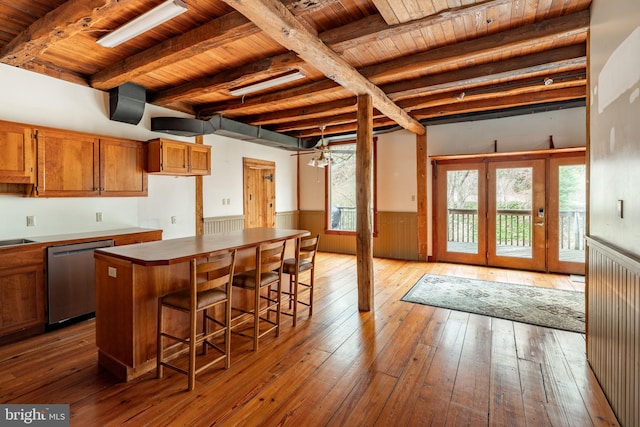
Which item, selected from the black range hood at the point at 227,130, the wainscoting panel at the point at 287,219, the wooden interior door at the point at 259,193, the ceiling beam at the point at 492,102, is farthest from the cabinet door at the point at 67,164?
the wainscoting panel at the point at 287,219

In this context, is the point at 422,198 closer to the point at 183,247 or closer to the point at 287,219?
the point at 287,219

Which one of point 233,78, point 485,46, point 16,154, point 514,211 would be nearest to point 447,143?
point 514,211

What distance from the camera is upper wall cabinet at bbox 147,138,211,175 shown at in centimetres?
424

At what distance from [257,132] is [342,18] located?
3.50m

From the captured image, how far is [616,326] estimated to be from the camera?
193cm

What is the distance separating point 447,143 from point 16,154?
624 centimetres

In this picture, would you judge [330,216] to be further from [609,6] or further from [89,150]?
[609,6]

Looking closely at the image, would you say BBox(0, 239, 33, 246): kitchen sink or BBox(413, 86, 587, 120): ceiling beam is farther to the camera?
BBox(413, 86, 587, 120): ceiling beam

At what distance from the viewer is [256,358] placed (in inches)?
105

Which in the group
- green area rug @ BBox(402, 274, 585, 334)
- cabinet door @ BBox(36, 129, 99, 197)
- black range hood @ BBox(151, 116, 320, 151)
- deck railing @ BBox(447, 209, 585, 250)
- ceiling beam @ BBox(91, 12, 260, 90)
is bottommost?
green area rug @ BBox(402, 274, 585, 334)

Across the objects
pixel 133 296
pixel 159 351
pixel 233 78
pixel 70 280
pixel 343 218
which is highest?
pixel 233 78

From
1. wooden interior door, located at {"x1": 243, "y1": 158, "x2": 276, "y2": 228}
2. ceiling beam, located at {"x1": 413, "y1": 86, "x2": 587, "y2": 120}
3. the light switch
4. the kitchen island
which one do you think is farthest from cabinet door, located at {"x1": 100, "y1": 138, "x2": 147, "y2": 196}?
the light switch

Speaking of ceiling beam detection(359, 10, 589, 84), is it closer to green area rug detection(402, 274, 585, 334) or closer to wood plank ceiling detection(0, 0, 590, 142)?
wood plank ceiling detection(0, 0, 590, 142)

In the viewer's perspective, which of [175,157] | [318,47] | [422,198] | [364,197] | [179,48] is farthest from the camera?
[422,198]
